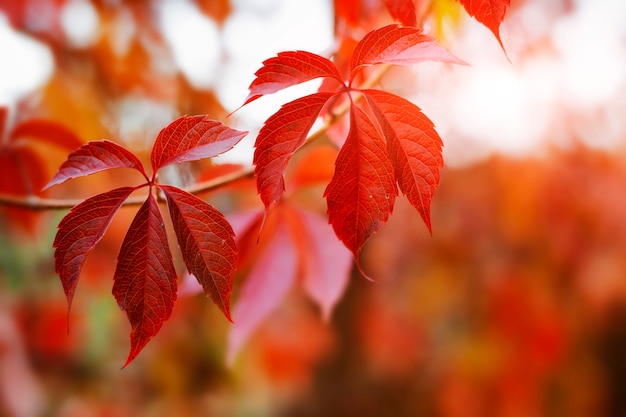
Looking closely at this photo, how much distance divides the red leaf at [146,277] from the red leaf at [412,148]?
0.53 ft

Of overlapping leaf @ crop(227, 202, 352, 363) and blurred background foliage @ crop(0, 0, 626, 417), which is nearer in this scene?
overlapping leaf @ crop(227, 202, 352, 363)

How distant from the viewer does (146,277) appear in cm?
37

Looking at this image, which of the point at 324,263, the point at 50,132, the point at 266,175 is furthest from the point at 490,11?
the point at 50,132

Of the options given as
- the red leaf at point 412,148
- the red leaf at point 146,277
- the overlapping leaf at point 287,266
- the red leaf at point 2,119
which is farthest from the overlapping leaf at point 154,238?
the red leaf at point 2,119

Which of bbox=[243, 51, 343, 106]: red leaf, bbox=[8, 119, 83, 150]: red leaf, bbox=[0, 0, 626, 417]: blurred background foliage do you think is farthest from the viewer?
bbox=[0, 0, 626, 417]: blurred background foliage

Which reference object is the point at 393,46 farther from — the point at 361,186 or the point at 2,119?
the point at 2,119

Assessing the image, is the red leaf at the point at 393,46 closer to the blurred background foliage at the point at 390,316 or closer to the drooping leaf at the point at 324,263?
the drooping leaf at the point at 324,263

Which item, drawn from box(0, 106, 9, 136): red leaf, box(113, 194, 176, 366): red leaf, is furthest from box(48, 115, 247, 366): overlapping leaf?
A: box(0, 106, 9, 136): red leaf

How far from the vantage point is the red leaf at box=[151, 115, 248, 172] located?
368mm

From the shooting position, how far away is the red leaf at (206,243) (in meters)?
0.37

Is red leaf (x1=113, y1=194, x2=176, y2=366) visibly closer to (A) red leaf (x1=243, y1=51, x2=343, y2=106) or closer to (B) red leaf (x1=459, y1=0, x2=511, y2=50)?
(A) red leaf (x1=243, y1=51, x2=343, y2=106)

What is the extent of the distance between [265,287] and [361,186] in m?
0.41

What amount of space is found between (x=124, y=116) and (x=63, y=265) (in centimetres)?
163

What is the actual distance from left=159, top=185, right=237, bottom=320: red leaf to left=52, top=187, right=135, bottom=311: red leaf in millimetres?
46
